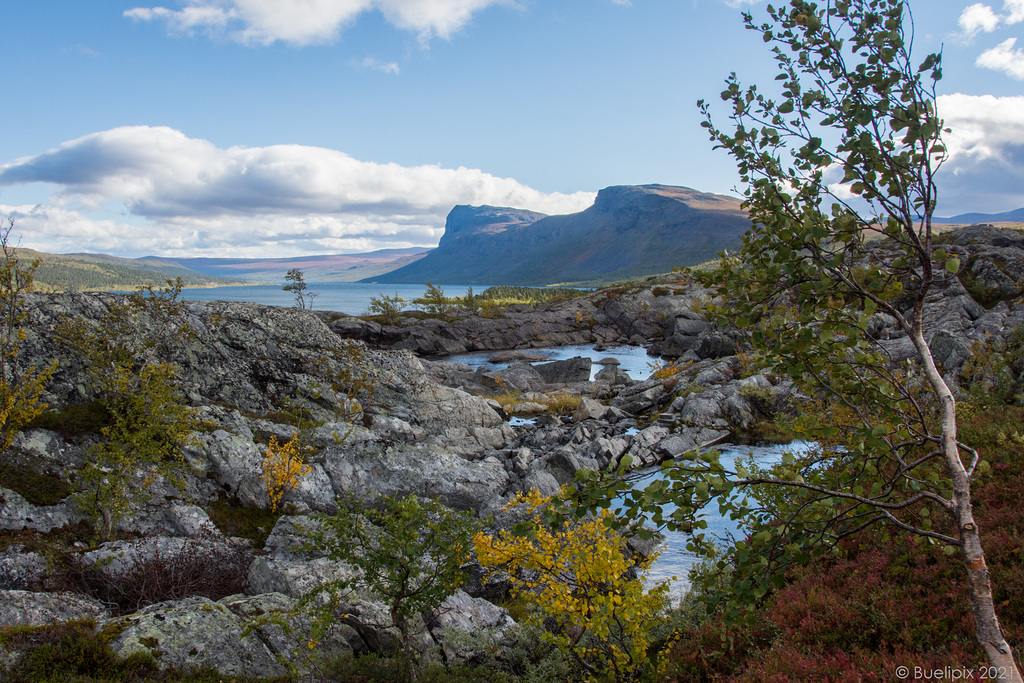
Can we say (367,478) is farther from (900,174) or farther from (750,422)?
(750,422)

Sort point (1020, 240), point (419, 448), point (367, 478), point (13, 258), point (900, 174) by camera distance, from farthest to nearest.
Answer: point (1020, 240) → point (419, 448) → point (367, 478) → point (13, 258) → point (900, 174)

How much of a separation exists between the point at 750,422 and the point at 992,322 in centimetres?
1187

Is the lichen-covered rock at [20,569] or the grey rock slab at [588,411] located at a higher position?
the lichen-covered rock at [20,569]

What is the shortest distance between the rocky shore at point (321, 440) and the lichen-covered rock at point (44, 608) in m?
0.03

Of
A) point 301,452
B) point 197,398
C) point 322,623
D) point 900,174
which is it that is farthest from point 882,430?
point 197,398

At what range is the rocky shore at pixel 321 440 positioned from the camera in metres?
6.84

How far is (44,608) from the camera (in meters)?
6.45

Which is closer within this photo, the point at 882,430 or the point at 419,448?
the point at 882,430

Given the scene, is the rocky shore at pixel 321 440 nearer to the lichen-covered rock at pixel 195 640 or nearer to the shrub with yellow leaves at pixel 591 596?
the lichen-covered rock at pixel 195 640

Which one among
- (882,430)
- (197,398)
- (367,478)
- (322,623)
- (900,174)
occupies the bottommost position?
(367,478)

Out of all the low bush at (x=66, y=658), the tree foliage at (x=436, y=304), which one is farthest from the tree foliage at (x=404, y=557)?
the tree foliage at (x=436, y=304)

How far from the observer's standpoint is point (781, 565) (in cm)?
311

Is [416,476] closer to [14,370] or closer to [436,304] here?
[14,370]

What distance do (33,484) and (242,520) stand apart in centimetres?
354
